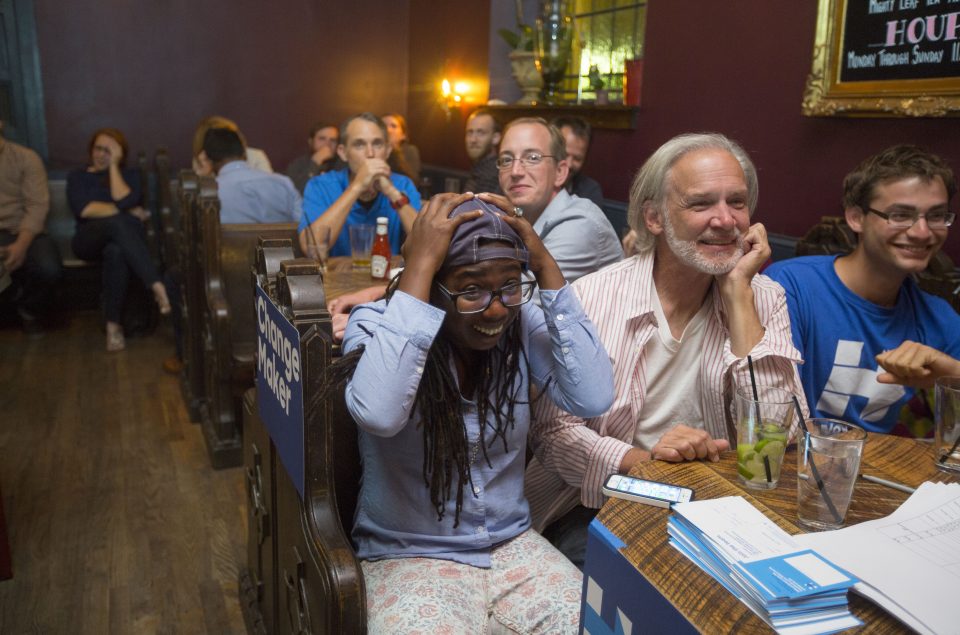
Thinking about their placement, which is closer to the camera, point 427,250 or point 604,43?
point 427,250

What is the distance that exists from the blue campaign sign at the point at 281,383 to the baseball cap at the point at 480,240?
287 mm

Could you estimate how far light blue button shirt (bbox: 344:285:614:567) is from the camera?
124cm

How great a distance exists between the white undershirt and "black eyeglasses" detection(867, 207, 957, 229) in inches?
22.4

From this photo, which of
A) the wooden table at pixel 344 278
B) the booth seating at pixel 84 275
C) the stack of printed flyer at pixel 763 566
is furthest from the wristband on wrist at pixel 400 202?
the booth seating at pixel 84 275

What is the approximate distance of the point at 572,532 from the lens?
5.45ft

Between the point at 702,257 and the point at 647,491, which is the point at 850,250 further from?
the point at 647,491

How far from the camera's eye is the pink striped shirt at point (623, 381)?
5.01ft

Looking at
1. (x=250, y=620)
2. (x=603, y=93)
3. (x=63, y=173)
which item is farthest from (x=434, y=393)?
(x=63, y=173)

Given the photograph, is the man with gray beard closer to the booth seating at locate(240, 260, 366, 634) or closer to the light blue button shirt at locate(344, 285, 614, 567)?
the light blue button shirt at locate(344, 285, 614, 567)

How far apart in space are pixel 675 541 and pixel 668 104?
10.00 ft

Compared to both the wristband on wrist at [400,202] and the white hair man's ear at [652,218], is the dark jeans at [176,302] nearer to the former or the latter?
the wristband on wrist at [400,202]

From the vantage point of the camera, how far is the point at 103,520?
8.61 feet

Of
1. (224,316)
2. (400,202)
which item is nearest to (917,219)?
(400,202)

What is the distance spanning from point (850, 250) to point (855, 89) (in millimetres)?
593
